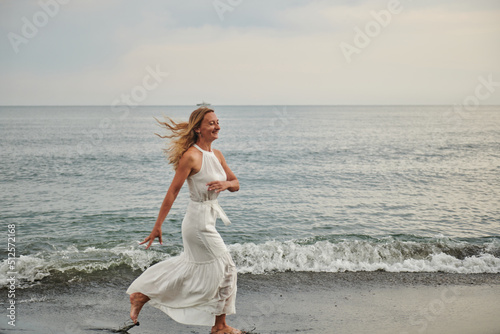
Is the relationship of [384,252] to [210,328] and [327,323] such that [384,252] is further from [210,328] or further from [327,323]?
[210,328]

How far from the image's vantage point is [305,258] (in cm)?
770

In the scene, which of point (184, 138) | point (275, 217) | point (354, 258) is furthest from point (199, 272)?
point (275, 217)

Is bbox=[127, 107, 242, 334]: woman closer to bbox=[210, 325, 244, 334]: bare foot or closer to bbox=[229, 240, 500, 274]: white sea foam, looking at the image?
bbox=[210, 325, 244, 334]: bare foot

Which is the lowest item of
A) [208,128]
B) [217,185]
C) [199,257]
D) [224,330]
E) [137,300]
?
[224,330]

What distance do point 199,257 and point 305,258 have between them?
151 inches

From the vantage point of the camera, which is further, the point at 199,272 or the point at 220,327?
the point at 220,327

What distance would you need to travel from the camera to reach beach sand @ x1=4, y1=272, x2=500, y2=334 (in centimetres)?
482

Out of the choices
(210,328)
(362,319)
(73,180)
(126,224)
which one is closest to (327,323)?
(362,319)

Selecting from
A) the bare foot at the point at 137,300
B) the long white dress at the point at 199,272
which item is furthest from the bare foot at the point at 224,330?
the bare foot at the point at 137,300

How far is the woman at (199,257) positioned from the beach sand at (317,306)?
1.65 feet

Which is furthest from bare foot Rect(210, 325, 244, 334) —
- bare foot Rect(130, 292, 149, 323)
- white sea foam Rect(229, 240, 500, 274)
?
white sea foam Rect(229, 240, 500, 274)

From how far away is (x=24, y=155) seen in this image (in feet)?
84.0

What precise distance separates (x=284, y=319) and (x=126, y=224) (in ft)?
22.1

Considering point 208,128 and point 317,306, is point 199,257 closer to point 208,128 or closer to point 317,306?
point 208,128
